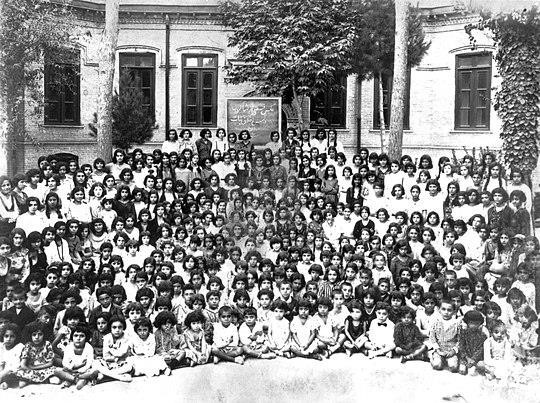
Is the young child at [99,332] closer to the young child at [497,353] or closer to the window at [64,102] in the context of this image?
the young child at [497,353]

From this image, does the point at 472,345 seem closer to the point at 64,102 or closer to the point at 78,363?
the point at 78,363

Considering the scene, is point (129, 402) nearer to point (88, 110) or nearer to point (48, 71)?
point (48, 71)

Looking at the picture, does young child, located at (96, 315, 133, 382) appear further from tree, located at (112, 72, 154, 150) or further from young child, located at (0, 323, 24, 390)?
tree, located at (112, 72, 154, 150)

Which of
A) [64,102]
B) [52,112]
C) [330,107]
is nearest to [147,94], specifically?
[64,102]

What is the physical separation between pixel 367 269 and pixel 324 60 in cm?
651

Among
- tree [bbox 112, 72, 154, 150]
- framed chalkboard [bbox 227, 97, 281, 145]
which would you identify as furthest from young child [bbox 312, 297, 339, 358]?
tree [bbox 112, 72, 154, 150]

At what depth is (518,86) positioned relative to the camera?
841 centimetres

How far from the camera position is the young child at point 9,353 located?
5.38 m

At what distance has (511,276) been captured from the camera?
6.76m

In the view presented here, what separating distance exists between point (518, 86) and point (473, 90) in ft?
23.7

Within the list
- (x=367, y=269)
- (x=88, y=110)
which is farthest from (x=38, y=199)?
(x=88, y=110)

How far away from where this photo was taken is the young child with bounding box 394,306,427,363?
6.11 m

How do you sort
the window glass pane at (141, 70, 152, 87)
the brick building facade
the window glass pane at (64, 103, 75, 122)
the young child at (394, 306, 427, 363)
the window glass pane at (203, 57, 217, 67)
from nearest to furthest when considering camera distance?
the young child at (394, 306, 427, 363), the window glass pane at (64, 103, 75, 122), the brick building facade, the window glass pane at (141, 70, 152, 87), the window glass pane at (203, 57, 217, 67)

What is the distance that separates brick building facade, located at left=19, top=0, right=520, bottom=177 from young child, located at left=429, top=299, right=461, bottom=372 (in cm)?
914
